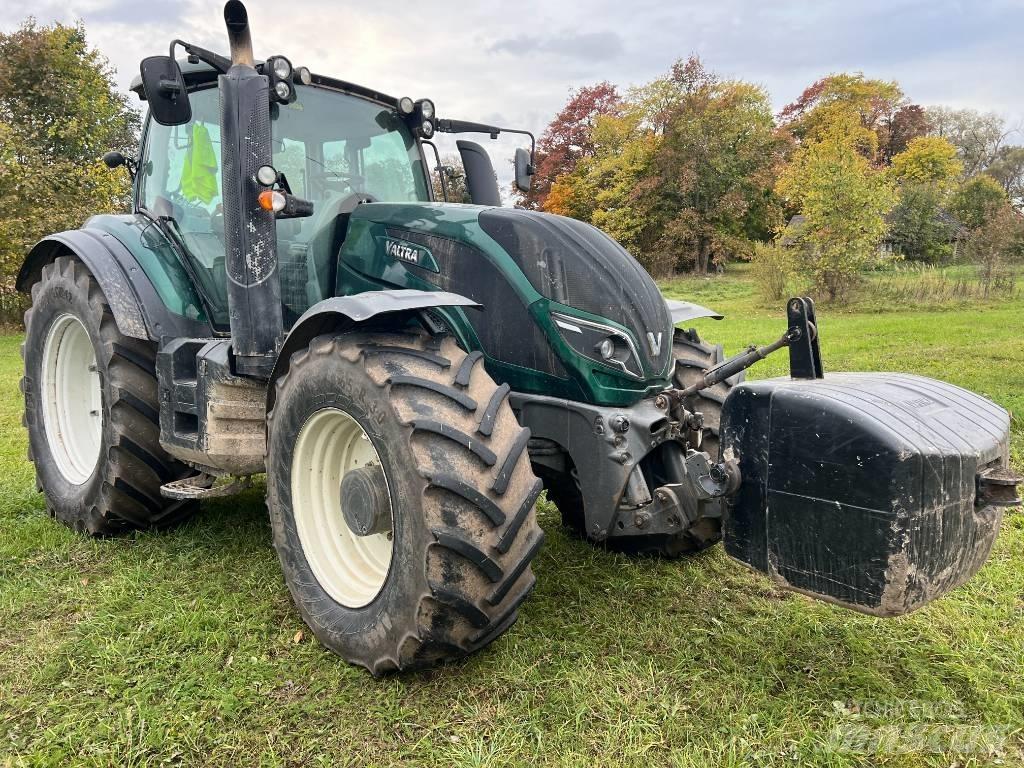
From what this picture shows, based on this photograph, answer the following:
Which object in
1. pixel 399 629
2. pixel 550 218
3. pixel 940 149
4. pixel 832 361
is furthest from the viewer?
pixel 940 149

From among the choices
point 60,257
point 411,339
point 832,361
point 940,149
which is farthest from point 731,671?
point 940,149

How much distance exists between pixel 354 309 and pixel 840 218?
669 inches

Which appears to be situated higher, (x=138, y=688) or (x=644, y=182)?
(x=644, y=182)

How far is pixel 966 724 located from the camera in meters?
2.17

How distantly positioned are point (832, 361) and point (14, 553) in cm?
872

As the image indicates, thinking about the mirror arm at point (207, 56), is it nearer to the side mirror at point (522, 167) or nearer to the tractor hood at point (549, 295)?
the tractor hood at point (549, 295)

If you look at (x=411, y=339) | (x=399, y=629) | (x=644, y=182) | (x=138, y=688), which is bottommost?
(x=138, y=688)

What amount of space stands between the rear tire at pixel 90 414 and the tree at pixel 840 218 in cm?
1627

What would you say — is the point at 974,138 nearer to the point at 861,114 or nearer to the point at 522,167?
the point at 861,114

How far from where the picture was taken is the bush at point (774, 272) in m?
17.6

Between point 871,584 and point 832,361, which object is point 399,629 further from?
point 832,361

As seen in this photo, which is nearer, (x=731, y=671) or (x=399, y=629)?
(x=399, y=629)

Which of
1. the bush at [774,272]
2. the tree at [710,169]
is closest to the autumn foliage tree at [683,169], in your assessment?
the tree at [710,169]

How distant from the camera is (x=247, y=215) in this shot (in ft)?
9.32
